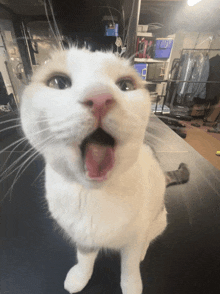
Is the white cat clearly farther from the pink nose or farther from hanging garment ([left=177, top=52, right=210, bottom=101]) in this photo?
hanging garment ([left=177, top=52, right=210, bottom=101])

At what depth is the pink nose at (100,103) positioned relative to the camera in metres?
0.14

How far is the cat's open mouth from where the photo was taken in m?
0.18

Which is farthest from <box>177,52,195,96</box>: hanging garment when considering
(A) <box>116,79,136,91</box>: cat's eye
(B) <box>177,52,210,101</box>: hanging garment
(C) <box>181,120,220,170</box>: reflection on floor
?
(A) <box>116,79,136,91</box>: cat's eye

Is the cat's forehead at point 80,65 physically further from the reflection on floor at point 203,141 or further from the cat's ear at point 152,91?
the reflection on floor at point 203,141

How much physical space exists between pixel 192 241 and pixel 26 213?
496 mm

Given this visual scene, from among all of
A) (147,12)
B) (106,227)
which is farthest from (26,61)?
(106,227)

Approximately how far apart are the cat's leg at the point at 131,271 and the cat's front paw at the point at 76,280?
0.09 m

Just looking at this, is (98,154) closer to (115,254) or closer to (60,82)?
(60,82)

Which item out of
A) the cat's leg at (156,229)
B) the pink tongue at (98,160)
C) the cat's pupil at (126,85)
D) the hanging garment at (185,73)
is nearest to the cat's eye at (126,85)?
the cat's pupil at (126,85)

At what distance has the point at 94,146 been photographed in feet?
0.60

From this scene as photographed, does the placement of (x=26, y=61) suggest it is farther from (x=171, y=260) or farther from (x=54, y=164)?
(x=171, y=260)

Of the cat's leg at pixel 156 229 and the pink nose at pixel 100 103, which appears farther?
the cat's leg at pixel 156 229

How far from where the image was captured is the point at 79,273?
0.32 m

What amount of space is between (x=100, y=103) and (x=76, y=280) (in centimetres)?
40
